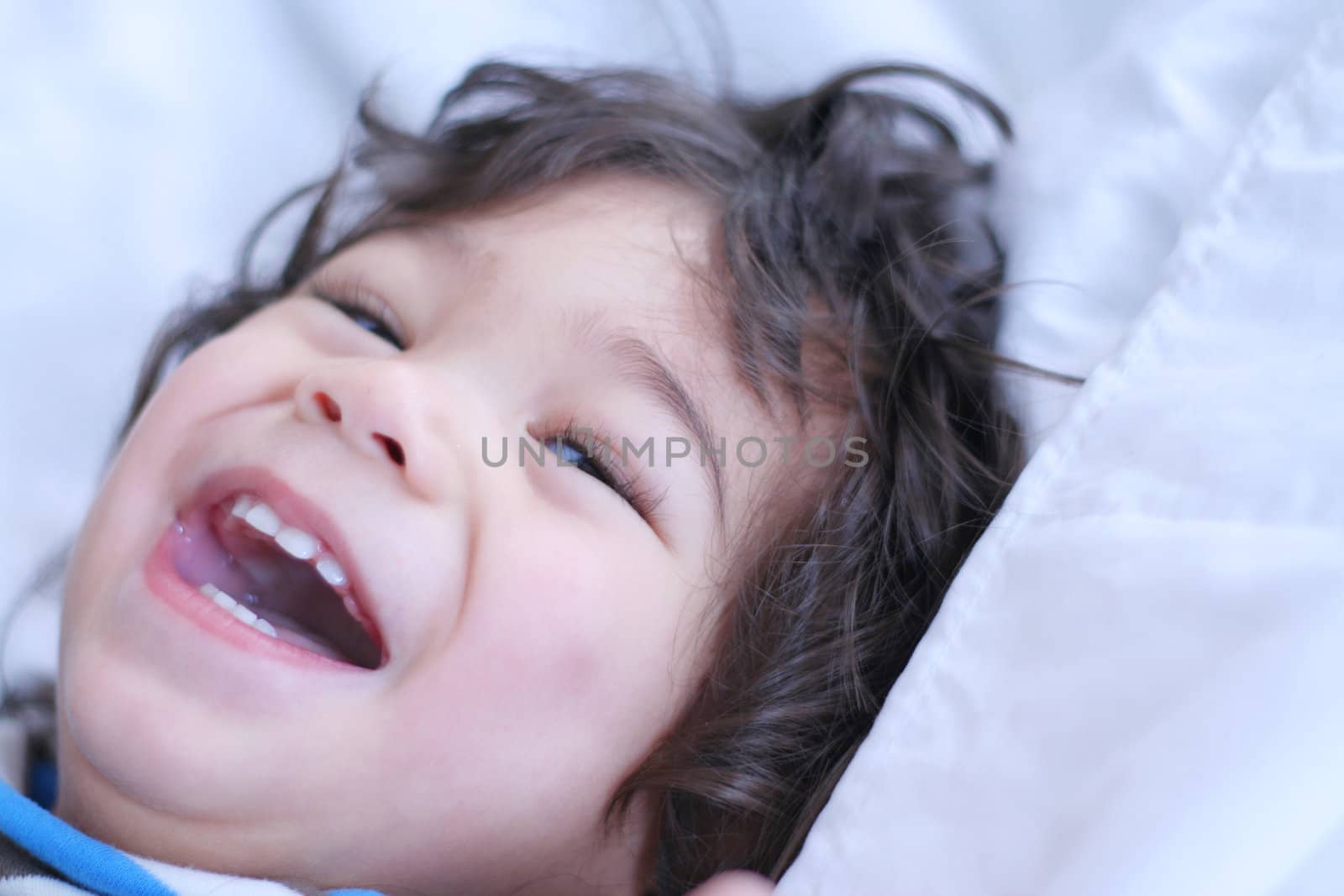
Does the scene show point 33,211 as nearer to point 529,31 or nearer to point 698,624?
point 529,31

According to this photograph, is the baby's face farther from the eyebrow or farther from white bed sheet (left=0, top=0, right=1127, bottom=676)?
white bed sheet (left=0, top=0, right=1127, bottom=676)

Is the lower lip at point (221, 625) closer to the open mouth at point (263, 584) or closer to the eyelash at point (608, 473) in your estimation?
the open mouth at point (263, 584)

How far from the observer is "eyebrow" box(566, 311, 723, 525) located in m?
0.70

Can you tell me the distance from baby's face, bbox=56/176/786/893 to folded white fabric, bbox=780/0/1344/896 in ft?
0.55

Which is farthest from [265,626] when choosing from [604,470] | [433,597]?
[604,470]

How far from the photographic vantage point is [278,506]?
0.67 metres

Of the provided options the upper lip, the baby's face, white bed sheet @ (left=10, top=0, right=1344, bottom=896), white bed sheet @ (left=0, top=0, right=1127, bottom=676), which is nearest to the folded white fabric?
white bed sheet @ (left=10, top=0, right=1344, bottom=896)

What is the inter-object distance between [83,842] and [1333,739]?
0.70m

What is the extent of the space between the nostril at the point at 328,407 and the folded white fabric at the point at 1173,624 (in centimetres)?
39

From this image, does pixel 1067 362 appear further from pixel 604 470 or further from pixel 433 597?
pixel 433 597

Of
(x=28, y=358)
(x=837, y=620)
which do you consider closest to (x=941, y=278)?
(x=837, y=620)

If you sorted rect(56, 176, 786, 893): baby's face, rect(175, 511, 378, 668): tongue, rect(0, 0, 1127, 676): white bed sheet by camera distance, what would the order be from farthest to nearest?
rect(0, 0, 1127, 676): white bed sheet → rect(175, 511, 378, 668): tongue → rect(56, 176, 786, 893): baby's face

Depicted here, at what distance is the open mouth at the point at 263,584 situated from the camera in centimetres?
72

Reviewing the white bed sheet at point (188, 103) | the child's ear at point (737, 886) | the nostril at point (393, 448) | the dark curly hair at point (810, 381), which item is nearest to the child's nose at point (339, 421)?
the nostril at point (393, 448)
